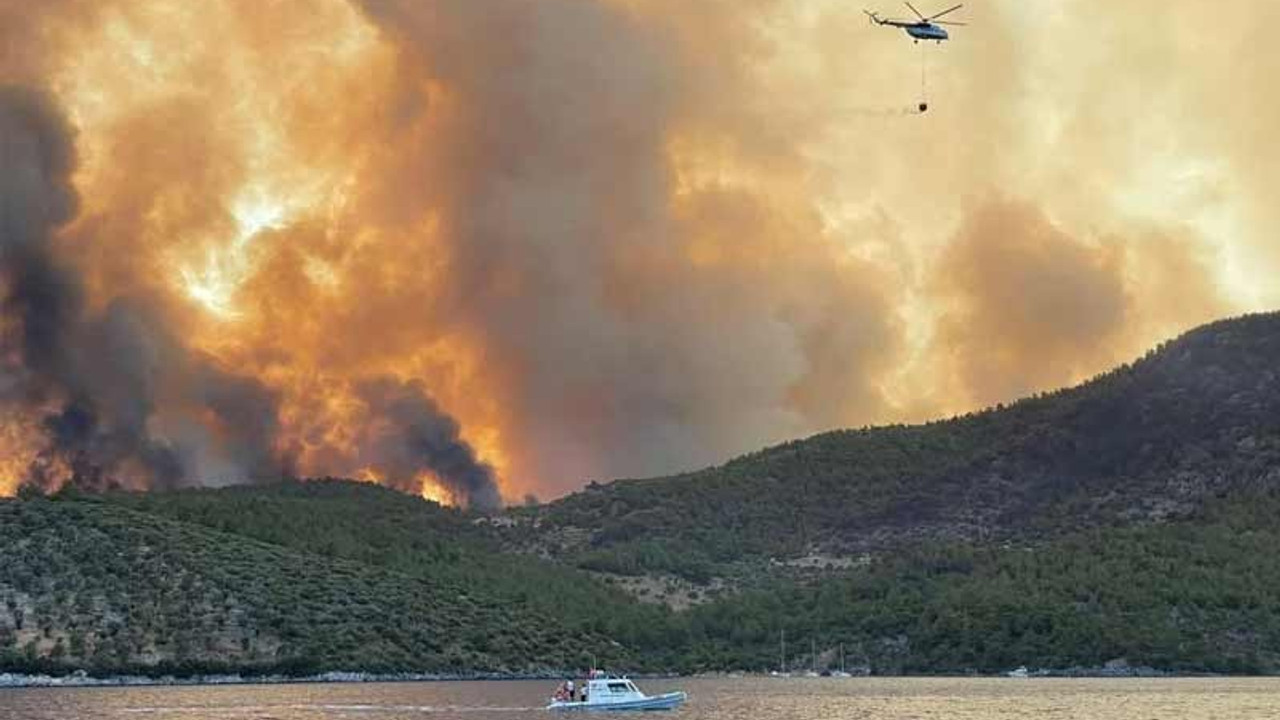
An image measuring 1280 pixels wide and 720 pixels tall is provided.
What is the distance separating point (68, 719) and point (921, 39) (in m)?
117

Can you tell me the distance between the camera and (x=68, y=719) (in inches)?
7859

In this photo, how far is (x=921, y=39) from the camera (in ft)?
619

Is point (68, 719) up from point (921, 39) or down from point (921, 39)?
down
